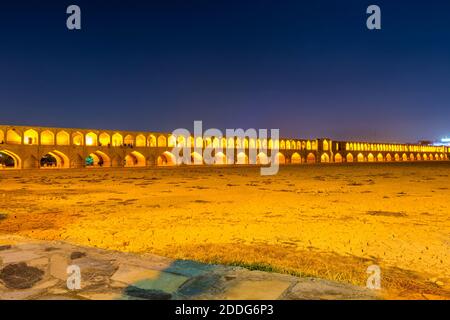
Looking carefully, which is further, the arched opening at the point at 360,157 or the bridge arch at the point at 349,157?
the arched opening at the point at 360,157

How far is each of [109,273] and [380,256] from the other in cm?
277

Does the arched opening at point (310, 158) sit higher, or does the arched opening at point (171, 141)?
the arched opening at point (171, 141)

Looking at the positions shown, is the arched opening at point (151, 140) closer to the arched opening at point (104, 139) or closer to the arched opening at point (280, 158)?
the arched opening at point (104, 139)

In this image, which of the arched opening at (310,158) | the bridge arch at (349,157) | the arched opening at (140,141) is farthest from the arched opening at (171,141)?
the bridge arch at (349,157)

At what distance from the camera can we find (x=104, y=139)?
33.9m

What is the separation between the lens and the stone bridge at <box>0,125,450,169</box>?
93.1 ft

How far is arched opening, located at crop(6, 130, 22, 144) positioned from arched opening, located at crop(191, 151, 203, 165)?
17.2 metres

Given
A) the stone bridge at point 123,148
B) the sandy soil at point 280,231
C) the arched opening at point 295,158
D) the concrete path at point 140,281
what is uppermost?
the stone bridge at point 123,148

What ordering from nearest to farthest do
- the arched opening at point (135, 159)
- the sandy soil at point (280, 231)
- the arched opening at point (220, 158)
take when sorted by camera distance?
1. the sandy soil at point (280, 231)
2. the arched opening at point (135, 159)
3. the arched opening at point (220, 158)

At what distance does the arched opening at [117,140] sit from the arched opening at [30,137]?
7.02m

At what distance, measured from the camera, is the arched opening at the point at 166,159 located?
38.6m

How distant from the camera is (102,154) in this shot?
33.2 metres

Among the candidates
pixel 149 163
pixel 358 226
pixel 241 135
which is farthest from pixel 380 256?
pixel 241 135
